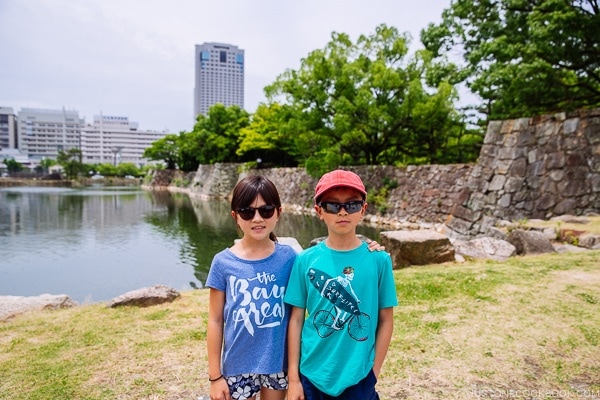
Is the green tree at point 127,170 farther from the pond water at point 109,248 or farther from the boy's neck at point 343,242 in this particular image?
the boy's neck at point 343,242

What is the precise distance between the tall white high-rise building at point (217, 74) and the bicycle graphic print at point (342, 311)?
116943 millimetres

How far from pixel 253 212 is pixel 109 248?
34.2 ft

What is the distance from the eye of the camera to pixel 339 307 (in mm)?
1434

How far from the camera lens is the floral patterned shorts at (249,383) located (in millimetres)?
1524

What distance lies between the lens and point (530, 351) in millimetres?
2834

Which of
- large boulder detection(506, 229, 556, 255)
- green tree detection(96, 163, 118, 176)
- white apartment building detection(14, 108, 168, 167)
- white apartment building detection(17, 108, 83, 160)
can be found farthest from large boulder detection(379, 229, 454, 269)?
white apartment building detection(17, 108, 83, 160)

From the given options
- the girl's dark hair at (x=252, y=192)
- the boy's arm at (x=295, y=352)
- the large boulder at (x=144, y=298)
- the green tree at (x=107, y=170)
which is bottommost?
the large boulder at (x=144, y=298)

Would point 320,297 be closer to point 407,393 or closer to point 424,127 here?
point 407,393

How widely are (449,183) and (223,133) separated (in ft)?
77.8

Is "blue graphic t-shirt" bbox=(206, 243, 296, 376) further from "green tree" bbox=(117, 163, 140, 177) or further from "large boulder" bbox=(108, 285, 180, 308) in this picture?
"green tree" bbox=(117, 163, 140, 177)

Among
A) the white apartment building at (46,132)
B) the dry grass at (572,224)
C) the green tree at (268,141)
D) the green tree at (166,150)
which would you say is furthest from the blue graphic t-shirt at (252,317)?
the white apartment building at (46,132)

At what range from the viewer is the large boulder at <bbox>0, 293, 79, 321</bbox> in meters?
4.29

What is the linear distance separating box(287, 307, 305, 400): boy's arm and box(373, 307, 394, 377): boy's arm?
11.3 inches

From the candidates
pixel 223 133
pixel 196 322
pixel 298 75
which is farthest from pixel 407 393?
pixel 223 133
